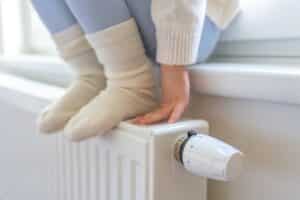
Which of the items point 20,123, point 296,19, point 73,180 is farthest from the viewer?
point 20,123

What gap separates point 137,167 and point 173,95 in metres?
0.10

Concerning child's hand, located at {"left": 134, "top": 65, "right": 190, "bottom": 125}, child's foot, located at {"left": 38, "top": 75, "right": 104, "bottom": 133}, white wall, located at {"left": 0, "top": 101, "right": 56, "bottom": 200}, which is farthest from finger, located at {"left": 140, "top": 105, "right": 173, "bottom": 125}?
white wall, located at {"left": 0, "top": 101, "right": 56, "bottom": 200}

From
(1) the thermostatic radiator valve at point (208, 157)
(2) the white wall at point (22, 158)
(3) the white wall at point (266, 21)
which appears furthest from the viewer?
(2) the white wall at point (22, 158)

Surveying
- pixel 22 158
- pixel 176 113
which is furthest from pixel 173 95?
pixel 22 158

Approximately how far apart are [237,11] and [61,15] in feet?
0.86

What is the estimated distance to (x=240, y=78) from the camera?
0.52 metres

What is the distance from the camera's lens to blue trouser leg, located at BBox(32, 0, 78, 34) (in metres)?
0.63

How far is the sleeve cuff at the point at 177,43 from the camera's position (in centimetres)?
52

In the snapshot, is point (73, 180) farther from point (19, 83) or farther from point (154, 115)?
point (19, 83)

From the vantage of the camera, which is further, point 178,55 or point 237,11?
point 237,11

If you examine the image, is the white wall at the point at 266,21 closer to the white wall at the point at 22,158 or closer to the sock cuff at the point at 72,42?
the sock cuff at the point at 72,42

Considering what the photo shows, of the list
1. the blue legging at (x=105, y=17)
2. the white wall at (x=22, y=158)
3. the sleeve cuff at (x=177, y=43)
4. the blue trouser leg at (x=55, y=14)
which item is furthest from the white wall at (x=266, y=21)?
the white wall at (x=22, y=158)

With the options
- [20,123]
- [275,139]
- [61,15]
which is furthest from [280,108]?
[20,123]

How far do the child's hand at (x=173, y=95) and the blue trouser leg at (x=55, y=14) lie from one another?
6.9 inches
